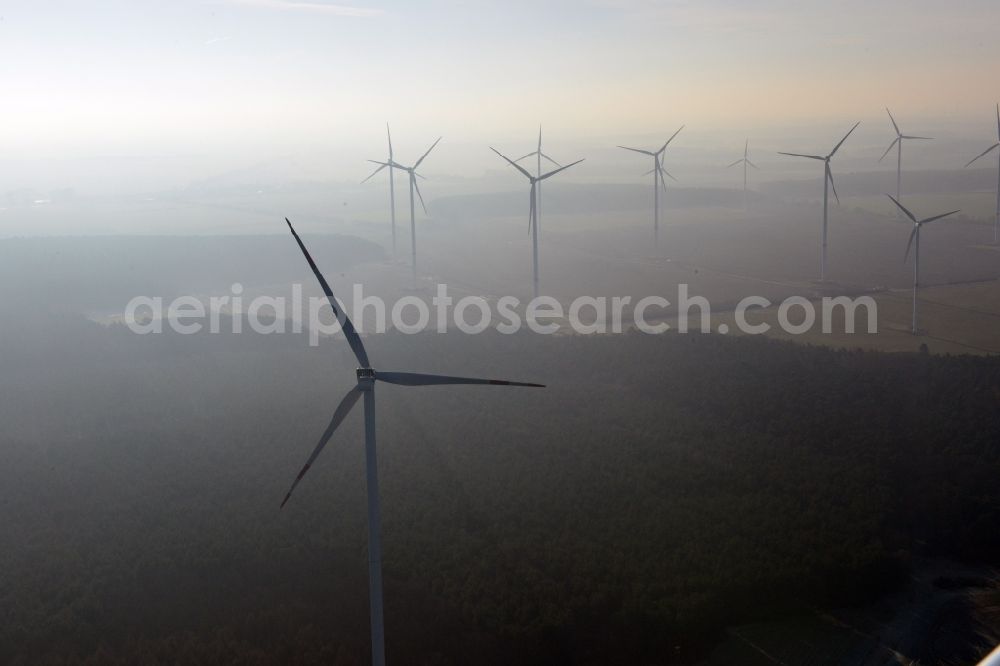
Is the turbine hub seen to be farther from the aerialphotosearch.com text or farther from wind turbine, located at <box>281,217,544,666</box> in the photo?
the aerialphotosearch.com text

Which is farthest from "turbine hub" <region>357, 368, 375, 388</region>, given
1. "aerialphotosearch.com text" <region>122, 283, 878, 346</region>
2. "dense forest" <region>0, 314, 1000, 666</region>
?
"aerialphotosearch.com text" <region>122, 283, 878, 346</region>

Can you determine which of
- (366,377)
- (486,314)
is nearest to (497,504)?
(366,377)

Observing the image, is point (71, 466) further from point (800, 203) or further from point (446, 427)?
point (800, 203)

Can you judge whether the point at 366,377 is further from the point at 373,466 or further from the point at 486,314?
the point at 486,314

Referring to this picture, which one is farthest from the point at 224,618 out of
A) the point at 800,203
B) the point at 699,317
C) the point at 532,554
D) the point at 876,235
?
the point at 800,203

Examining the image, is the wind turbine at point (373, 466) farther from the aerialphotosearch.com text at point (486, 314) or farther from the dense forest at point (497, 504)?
the aerialphotosearch.com text at point (486, 314)

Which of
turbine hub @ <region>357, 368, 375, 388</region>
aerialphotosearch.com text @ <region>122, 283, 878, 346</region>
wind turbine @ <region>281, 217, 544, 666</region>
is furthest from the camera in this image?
aerialphotosearch.com text @ <region>122, 283, 878, 346</region>

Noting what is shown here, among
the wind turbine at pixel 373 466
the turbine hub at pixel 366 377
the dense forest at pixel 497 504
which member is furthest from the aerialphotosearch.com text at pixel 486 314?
the turbine hub at pixel 366 377
